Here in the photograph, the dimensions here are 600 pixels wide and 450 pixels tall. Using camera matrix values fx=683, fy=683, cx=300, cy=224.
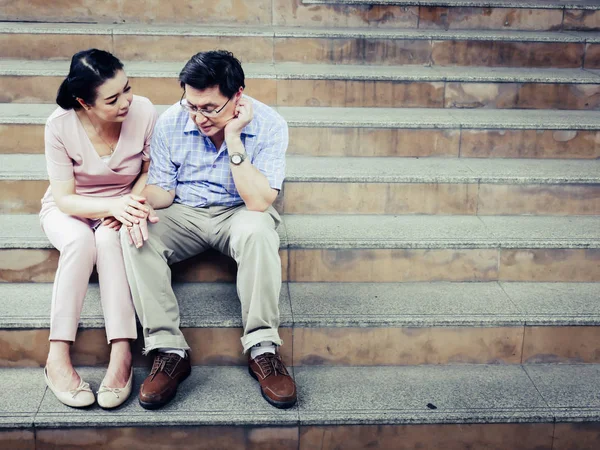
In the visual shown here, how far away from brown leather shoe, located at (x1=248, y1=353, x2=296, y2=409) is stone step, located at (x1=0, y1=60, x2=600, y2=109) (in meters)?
1.81

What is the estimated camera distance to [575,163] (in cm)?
365

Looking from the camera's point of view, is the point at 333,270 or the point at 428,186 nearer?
the point at 333,270

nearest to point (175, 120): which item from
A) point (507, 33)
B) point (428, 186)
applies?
point (428, 186)

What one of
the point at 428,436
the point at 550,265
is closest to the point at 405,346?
the point at 428,436

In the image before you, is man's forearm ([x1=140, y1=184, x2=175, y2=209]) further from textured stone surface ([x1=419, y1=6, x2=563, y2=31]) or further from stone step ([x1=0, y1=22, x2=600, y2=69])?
textured stone surface ([x1=419, y1=6, x2=563, y2=31])

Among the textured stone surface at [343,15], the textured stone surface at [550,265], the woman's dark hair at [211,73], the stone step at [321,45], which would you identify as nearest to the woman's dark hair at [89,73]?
the woman's dark hair at [211,73]

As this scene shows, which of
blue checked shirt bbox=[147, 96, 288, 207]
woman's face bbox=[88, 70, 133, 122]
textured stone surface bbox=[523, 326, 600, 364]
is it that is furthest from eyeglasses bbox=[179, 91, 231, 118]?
textured stone surface bbox=[523, 326, 600, 364]

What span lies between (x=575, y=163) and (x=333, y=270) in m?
1.52

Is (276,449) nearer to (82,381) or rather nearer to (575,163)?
(82,381)

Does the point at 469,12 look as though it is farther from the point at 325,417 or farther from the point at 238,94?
the point at 325,417

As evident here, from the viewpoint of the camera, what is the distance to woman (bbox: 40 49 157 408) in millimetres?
2582

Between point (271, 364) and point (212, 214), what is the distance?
0.69 meters

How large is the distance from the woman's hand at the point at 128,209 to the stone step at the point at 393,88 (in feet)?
4.46

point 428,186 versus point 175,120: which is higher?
point 175,120
